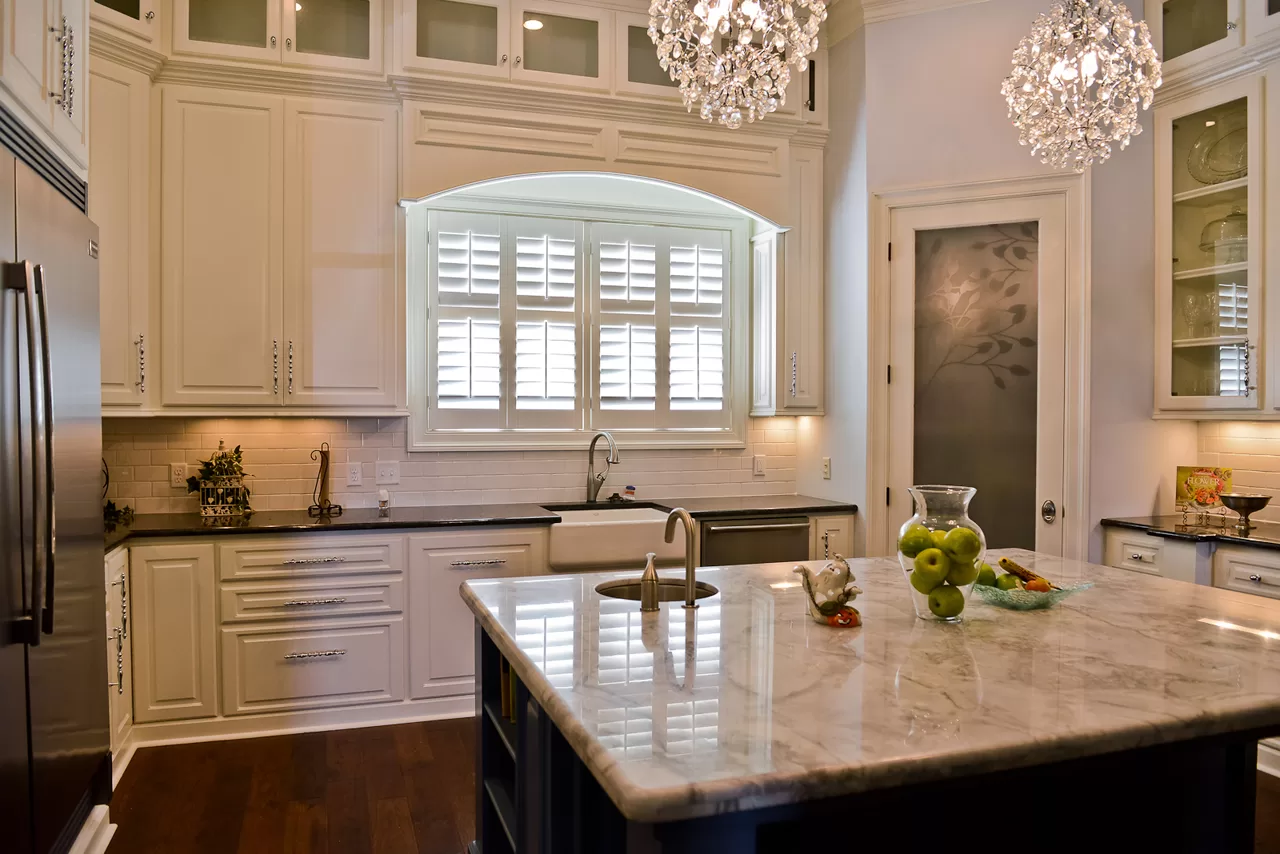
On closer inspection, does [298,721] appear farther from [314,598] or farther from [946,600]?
[946,600]

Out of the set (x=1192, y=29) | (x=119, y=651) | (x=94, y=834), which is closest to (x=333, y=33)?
(x=119, y=651)

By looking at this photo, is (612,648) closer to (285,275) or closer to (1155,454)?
(285,275)

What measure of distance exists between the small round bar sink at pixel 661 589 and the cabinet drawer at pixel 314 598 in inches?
70.5

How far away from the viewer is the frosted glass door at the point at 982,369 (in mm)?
4113

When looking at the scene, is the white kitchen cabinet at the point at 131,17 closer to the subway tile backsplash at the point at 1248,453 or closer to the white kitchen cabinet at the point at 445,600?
the white kitchen cabinet at the point at 445,600

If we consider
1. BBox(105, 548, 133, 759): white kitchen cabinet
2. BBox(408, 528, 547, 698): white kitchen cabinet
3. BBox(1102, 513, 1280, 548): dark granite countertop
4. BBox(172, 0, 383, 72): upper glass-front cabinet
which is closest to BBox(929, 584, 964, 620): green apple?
BBox(1102, 513, 1280, 548): dark granite countertop

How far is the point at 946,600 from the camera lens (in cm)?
194

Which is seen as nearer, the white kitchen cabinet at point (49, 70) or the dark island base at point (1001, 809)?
the dark island base at point (1001, 809)

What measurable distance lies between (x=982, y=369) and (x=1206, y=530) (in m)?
1.15

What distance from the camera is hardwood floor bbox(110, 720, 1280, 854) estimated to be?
280 cm

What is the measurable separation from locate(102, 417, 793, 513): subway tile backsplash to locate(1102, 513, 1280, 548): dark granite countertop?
181 centimetres

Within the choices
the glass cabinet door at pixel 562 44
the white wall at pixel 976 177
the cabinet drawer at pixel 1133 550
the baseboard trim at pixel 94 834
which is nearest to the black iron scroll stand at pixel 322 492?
the baseboard trim at pixel 94 834

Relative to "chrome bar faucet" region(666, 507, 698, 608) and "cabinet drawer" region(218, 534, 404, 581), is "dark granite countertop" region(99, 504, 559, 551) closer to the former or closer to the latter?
"cabinet drawer" region(218, 534, 404, 581)

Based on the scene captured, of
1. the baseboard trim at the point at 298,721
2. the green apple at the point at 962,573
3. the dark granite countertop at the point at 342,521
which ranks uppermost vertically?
the green apple at the point at 962,573
